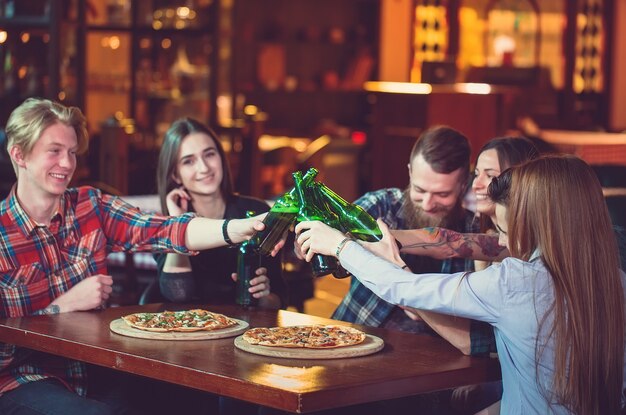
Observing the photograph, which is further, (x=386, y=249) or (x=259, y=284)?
(x=259, y=284)

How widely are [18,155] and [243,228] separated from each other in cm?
68

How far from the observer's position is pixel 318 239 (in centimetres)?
270

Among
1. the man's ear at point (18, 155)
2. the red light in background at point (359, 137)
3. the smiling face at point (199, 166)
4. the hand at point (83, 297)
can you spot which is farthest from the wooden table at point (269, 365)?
the red light in background at point (359, 137)

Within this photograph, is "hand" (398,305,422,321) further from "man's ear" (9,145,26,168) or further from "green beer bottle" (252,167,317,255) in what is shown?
"man's ear" (9,145,26,168)

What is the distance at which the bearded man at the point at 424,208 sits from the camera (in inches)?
128

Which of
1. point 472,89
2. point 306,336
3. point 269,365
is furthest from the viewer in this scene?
point 472,89

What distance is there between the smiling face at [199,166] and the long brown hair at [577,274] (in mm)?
1363

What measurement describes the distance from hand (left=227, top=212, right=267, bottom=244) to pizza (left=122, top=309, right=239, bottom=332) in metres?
0.27

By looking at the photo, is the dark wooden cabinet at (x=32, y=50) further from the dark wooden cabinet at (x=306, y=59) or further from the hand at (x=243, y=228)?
the dark wooden cabinet at (x=306, y=59)

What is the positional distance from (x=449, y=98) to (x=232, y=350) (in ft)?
19.2

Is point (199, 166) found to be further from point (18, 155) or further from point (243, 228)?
point (18, 155)

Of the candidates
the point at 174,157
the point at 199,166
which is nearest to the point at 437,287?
the point at 199,166

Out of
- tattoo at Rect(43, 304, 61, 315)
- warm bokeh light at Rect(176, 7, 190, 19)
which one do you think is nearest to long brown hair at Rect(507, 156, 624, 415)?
tattoo at Rect(43, 304, 61, 315)

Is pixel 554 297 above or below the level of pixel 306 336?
above
